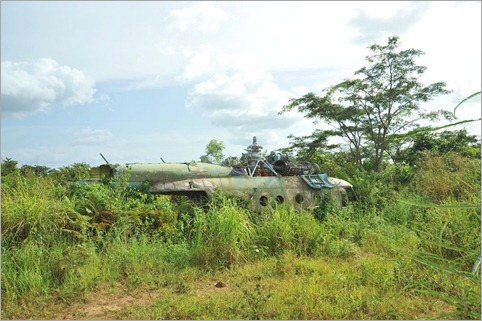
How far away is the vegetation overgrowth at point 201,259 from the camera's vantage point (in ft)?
17.3

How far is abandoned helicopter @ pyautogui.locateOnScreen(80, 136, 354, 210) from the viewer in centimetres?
1005

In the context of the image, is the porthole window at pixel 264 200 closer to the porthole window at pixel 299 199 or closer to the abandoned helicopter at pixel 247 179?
the abandoned helicopter at pixel 247 179

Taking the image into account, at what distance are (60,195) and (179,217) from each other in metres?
A: 2.36

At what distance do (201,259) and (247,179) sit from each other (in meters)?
3.92

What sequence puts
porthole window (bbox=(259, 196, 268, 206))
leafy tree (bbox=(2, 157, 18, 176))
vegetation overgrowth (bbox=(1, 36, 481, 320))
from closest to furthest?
vegetation overgrowth (bbox=(1, 36, 481, 320)) < leafy tree (bbox=(2, 157, 18, 176)) < porthole window (bbox=(259, 196, 268, 206))

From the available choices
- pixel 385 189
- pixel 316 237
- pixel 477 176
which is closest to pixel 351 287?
pixel 316 237

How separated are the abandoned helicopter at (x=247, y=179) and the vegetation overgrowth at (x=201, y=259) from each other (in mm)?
463

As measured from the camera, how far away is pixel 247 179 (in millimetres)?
10828

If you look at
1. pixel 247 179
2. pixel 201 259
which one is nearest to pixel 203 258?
pixel 201 259

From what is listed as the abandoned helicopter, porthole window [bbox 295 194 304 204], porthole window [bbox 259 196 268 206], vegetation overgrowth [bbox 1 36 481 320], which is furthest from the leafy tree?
porthole window [bbox 295 194 304 204]

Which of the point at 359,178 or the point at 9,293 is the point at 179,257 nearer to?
the point at 9,293

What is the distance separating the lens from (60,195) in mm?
8445

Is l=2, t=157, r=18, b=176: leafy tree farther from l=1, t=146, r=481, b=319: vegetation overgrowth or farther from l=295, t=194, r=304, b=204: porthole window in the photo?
l=295, t=194, r=304, b=204: porthole window

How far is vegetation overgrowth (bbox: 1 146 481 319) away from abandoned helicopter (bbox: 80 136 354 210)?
1.52 ft
